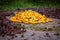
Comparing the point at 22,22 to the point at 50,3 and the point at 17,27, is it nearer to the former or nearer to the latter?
the point at 17,27

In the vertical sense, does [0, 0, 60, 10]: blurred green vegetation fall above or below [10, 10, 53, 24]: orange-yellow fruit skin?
below

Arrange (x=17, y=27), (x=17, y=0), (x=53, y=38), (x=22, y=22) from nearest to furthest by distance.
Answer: (x=53, y=38), (x=17, y=27), (x=22, y=22), (x=17, y=0)

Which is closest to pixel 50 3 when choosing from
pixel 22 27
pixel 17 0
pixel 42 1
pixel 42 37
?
pixel 42 1

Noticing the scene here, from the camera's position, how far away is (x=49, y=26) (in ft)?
41.2

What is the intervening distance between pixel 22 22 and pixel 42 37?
3.34m

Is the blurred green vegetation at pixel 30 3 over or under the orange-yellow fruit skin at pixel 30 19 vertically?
under

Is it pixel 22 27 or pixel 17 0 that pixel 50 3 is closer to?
pixel 17 0

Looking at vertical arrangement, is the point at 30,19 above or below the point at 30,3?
above

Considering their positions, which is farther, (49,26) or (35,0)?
(35,0)

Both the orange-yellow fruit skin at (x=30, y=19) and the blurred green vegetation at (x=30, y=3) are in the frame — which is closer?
the orange-yellow fruit skin at (x=30, y=19)

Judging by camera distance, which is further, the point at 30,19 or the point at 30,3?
the point at 30,3

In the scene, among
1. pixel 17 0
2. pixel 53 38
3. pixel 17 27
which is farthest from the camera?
pixel 17 0

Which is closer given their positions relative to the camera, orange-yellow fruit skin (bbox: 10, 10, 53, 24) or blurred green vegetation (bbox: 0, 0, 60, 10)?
orange-yellow fruit skin (bbox: 10, 10, 53, 24)

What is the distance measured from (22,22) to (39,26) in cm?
130
